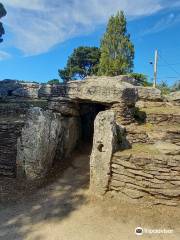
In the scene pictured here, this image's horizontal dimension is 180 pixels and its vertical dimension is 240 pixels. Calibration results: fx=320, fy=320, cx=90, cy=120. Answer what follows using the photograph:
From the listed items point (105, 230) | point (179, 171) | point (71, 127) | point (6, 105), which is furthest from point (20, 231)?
point (6, 105)

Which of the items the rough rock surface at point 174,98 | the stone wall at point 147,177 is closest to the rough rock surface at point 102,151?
the stone wall at point 147,177

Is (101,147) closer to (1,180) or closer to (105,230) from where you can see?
(105,230)

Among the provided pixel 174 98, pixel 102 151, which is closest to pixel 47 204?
pixel 102 151

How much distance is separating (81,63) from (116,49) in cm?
1021

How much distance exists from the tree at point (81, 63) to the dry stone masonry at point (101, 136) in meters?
20.5

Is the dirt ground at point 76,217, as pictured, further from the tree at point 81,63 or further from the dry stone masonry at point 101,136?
the tree at point 81,63

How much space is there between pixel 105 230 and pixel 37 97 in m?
6.28

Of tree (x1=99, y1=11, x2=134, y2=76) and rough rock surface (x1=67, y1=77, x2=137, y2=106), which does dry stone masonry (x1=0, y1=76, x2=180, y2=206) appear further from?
tree (x1=99, y1=11, x2=134, y2=76)

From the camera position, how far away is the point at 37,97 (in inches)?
461

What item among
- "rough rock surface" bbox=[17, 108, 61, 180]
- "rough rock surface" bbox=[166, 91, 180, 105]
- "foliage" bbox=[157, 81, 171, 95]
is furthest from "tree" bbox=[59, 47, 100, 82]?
"rough rock surface" bbox=[17, 108, 61, 180]

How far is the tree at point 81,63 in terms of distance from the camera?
32275 mm

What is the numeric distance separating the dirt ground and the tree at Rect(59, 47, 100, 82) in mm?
24403

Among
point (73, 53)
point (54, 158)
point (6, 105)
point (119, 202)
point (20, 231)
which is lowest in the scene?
point (20, 231)

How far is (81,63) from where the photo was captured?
33.1 metres
